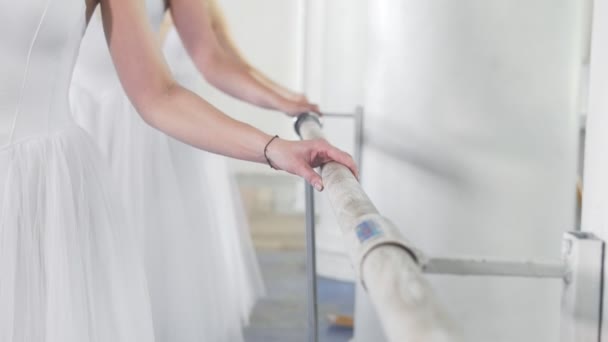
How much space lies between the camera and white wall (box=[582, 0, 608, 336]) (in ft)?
3.73

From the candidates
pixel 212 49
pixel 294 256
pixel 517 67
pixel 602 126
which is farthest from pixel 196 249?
pixel 294 256

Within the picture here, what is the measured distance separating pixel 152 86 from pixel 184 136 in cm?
11

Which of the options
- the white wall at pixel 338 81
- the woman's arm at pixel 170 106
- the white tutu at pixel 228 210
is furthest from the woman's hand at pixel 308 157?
the white wall at pixel 338 81

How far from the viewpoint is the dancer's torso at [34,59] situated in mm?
1296

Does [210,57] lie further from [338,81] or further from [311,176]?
[338,81]

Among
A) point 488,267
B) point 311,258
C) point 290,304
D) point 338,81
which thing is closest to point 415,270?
point 488,267

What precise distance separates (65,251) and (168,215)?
1.06m

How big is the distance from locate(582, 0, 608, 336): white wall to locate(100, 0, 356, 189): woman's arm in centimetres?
39

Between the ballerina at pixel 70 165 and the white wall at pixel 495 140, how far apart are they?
56 centimetres

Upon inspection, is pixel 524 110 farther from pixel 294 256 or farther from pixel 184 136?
pixel 294 256

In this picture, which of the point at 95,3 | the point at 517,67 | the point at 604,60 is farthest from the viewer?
the point at 517,67

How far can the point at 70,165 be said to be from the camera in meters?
1.42

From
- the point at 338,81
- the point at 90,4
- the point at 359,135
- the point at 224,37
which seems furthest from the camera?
the point at 338,81

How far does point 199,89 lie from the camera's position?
2.87 m
